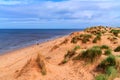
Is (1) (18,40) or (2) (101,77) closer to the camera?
(2) (101,77)

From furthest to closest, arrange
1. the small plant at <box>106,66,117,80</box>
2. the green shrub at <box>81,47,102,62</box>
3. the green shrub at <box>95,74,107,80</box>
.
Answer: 1. the green shrub at <box>81,47,102,62</box>
2. the small plant at <box>106,66,117,80</box>
3. the green shrub at <box>95,74,107,80</box>

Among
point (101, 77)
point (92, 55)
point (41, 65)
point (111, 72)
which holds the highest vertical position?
point (92, 55)

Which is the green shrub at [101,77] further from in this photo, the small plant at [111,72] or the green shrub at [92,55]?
the green shrub at [92,55]

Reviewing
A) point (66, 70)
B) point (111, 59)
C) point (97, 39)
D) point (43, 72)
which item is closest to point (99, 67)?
point (111, 59)

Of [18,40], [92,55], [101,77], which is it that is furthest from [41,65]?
[18,40]

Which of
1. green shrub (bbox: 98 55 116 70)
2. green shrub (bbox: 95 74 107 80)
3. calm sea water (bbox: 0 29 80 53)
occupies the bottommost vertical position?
calm sea water (bbox: 0 29 80 53)

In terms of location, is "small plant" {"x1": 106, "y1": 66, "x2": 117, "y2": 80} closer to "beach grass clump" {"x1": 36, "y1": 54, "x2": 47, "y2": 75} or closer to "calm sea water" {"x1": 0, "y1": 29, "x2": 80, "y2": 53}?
"beach grass clump" {"x1": 36, "y1": 54, "x2": 47, "y2": 75}

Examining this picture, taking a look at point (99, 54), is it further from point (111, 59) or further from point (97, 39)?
point (97, 39)

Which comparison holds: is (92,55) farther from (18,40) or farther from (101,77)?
(18,40)

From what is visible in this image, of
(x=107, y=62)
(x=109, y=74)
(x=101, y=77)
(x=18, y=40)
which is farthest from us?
(x=18, y=40)

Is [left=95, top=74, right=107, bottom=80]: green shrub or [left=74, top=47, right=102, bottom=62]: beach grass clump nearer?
[left=95, top=74, right=107, bottom=80]: green shrub

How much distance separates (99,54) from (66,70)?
2.12 meters

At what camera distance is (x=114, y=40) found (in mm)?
26922

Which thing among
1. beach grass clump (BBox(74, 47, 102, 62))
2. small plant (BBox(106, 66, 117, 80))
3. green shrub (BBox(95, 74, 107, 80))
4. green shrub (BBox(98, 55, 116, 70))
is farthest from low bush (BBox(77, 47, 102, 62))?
green shrub (BBox(95, 74, 107, 80))
